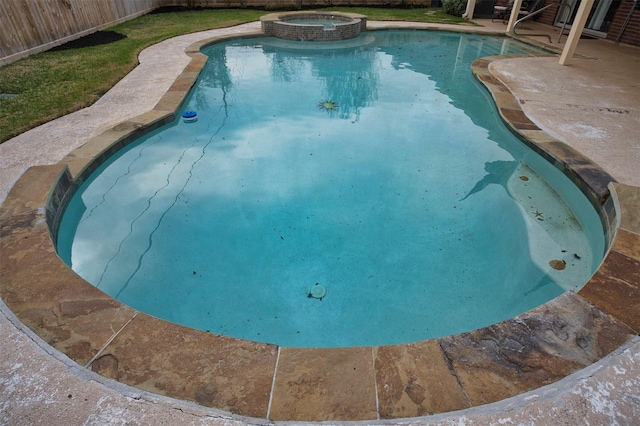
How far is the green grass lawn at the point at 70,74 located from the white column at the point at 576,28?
28.0 ft

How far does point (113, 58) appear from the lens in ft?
23.5

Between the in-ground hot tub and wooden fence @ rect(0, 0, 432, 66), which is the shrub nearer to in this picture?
the in-ground hot tub

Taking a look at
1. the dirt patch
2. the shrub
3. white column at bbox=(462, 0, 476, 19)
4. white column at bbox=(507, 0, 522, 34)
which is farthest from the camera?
the shrub

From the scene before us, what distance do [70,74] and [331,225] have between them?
5886mm

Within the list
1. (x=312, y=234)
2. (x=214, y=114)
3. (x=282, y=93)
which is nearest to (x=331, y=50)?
(x=282, y=93)

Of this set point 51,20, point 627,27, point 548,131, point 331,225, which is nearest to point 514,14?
point 627,27

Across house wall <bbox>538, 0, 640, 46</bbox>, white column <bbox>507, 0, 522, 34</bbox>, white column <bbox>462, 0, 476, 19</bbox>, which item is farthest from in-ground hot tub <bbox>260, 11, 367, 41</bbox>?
house wall <bbox>538, 0, 640, 46</bbox>

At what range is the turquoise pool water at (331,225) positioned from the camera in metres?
2.61

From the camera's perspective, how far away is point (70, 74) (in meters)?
6.12

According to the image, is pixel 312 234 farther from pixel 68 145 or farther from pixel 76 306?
pixel 68 145

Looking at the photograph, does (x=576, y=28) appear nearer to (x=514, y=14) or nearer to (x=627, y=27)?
(x=514, y=14)

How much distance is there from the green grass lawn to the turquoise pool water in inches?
58.7

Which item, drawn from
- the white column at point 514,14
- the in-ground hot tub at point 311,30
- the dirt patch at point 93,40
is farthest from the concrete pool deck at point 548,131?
the in-ground hot tub at point 311,30

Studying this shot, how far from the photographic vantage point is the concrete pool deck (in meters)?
1.52
